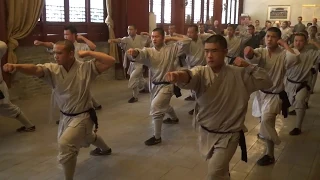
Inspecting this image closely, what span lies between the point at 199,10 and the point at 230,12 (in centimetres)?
427

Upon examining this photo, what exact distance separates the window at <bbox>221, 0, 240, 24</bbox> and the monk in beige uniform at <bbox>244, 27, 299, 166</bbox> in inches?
559

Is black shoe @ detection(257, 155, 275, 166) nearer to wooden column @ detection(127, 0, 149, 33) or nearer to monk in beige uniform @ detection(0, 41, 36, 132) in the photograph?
monk in beige uniform @ detection(0, 41, 36, 132)

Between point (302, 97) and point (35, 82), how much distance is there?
5108mm

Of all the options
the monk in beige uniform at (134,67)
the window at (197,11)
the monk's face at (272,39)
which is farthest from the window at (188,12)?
the monk's face at (272,39)

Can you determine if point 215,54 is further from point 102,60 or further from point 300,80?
point 300,80

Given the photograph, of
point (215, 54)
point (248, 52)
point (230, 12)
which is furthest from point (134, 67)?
point (230, 12)

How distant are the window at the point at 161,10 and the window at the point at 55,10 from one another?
3683mm

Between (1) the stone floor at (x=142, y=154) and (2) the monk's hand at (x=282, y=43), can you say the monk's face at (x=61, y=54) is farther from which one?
(2) the monk's hand at (x=282, y=43)

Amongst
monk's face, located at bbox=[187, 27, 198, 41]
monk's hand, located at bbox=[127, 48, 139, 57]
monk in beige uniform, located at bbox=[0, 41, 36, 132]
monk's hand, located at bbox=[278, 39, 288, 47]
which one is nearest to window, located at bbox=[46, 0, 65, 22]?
monk's face, located at bbox=[187, 27, 198, 41]

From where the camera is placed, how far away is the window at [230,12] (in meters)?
17.7

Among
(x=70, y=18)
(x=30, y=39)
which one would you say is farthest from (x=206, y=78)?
(x=70, y=18)

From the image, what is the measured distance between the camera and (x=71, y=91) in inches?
125

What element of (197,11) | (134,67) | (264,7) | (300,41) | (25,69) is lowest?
(134,67)

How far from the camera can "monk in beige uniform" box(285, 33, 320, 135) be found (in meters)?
4.83
